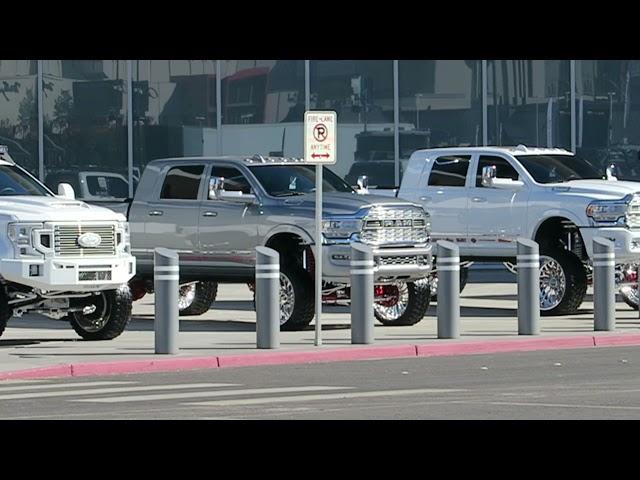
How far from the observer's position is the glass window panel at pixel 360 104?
36.4 meters

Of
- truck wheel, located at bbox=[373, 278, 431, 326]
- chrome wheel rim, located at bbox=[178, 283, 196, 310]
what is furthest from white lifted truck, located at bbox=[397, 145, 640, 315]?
chrome wheel rim, located at bbox=[178, 283, 196, 310]

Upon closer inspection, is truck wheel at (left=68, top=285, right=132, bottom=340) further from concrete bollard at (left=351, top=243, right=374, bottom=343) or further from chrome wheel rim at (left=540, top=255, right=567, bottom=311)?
chrome wheel rim at (left=540, top=255, right=567, bottom=311)

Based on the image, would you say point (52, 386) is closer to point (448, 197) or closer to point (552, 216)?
point (552, 216)

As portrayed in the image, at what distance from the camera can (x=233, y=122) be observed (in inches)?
1439

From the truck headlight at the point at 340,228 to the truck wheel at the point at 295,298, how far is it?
592mm

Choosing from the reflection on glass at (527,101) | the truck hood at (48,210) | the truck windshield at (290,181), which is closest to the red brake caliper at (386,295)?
the truck windshield at (290,181)

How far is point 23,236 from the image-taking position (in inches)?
777

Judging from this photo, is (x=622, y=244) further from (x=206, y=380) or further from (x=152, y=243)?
(x=206, y=380)

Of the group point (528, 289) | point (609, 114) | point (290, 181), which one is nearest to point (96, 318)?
point (290, 181)

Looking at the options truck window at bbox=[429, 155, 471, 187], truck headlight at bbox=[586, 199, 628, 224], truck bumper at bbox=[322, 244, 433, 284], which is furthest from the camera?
truck window at bbox=[429, 155, 471, 187]

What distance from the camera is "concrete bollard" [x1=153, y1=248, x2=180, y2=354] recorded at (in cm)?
1892

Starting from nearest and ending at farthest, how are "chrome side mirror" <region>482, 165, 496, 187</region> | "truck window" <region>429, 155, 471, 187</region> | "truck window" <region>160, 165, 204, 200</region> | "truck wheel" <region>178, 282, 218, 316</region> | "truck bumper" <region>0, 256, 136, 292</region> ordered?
1. "truck bumper" <region>0, 256, 136, 292</region>
2. "truck window" <region>160, 165, 204, 200</region>
3. "chrome side mirror" <region>482, 165, 496, 187</region>
4. "truck window" <region>429, 155, 471, 187</region>
5. "truck wheel" <region>178, 282, 218, 316</region>

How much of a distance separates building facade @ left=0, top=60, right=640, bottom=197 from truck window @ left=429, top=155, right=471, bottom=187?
10215 mm
